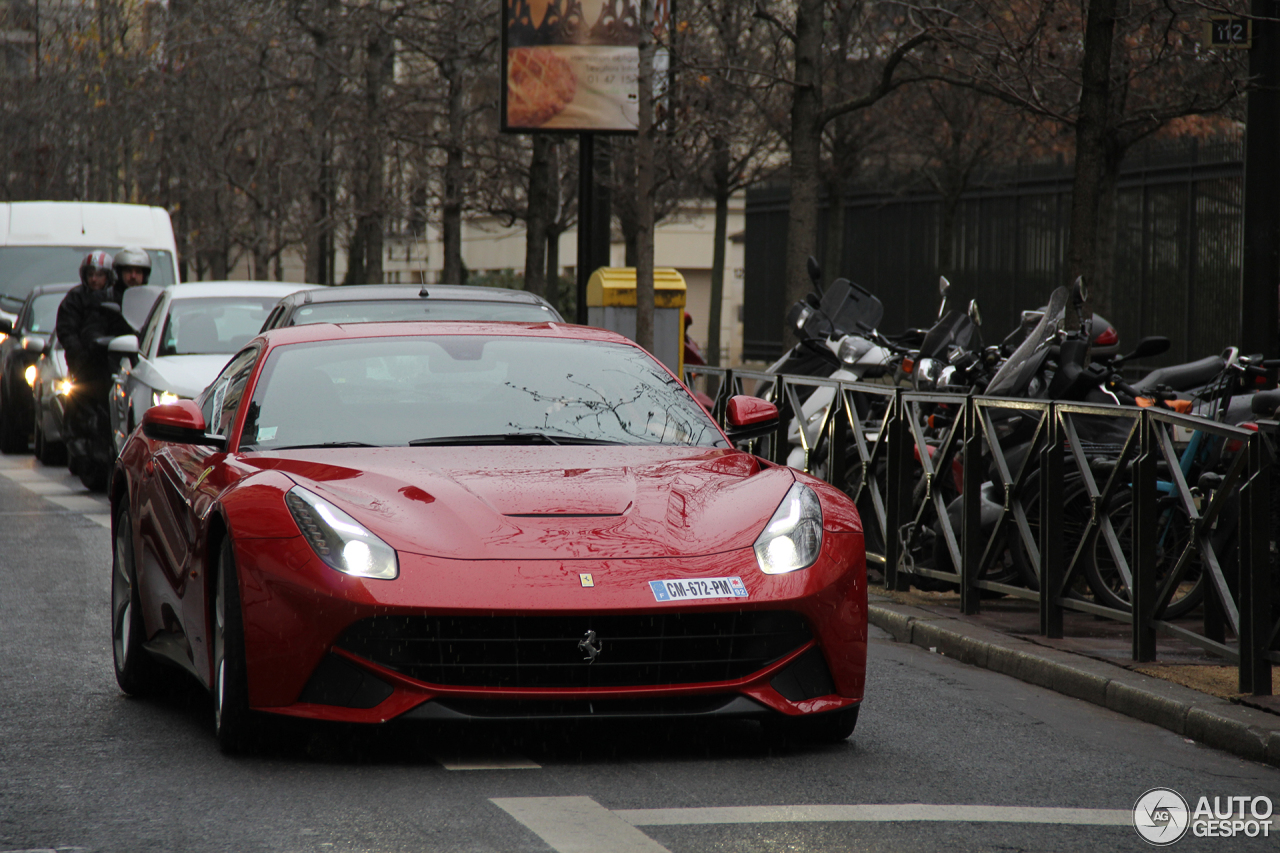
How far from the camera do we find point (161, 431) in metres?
6.02

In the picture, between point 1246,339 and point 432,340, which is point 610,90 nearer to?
point 1246,339

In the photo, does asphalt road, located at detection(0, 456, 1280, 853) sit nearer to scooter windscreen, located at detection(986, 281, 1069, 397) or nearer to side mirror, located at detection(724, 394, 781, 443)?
side mirror, located at detection(724, 394, 781, 443)

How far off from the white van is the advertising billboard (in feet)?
17.9

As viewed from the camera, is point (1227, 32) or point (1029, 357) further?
point (1227, 32)

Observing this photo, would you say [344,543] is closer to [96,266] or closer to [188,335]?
[188,335]

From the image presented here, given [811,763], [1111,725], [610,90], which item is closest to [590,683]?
[811,763]

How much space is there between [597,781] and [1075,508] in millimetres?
3989

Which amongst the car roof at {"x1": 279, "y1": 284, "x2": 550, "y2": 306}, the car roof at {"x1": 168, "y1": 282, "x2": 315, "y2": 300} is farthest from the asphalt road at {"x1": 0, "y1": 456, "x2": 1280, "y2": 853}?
the car roof at {"x1": 168, "y1": 282, "x2": 315, "y2": 300}

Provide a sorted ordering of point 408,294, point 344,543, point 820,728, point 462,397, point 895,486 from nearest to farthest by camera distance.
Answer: point 344,543, point 820,728, point 462,397, point 895,486, point 408,294

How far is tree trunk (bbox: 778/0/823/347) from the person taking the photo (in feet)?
54.6

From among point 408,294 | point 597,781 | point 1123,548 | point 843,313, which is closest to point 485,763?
point 597,781

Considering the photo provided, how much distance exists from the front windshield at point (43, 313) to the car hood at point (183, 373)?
18.6 ft

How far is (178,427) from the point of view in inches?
237

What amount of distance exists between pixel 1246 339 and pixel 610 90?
962 cm
